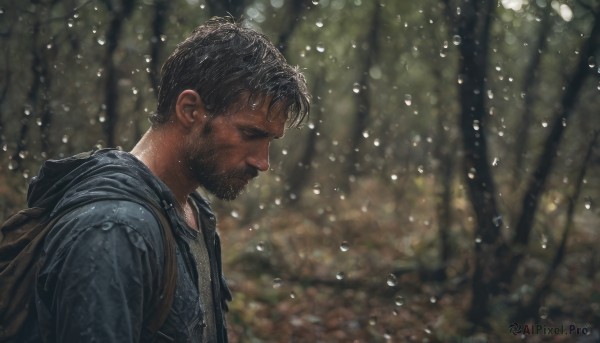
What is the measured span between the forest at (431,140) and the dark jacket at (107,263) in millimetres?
3874

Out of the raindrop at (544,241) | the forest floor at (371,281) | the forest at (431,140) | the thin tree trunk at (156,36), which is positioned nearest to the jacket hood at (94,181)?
the forest at (431,140)

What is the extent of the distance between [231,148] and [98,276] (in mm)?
810

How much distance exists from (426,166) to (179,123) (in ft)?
16.2

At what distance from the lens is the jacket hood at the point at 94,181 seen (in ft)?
6.36

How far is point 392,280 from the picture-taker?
22.0ft

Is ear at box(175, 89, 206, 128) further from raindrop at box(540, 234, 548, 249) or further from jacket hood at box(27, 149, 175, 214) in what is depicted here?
raindrop at box(540, 234, 548, 249)

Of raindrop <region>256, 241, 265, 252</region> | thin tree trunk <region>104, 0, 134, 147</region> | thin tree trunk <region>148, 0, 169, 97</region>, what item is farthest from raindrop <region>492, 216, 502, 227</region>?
thin tree trunk <region>104, 0, 134, 147</region>

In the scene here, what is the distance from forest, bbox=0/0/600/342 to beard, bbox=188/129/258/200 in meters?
3.61

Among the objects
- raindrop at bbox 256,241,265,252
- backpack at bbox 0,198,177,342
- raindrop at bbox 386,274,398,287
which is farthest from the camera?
raindrop at bbox 256,241,265,252

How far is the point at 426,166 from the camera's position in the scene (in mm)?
7039

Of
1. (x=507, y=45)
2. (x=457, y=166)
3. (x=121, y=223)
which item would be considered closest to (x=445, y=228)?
(x=457, y=166)

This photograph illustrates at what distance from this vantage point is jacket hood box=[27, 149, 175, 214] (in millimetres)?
1938

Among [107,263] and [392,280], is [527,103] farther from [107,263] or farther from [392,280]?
[107,263]

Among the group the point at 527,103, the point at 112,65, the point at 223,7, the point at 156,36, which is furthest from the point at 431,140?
the point at 112,65
